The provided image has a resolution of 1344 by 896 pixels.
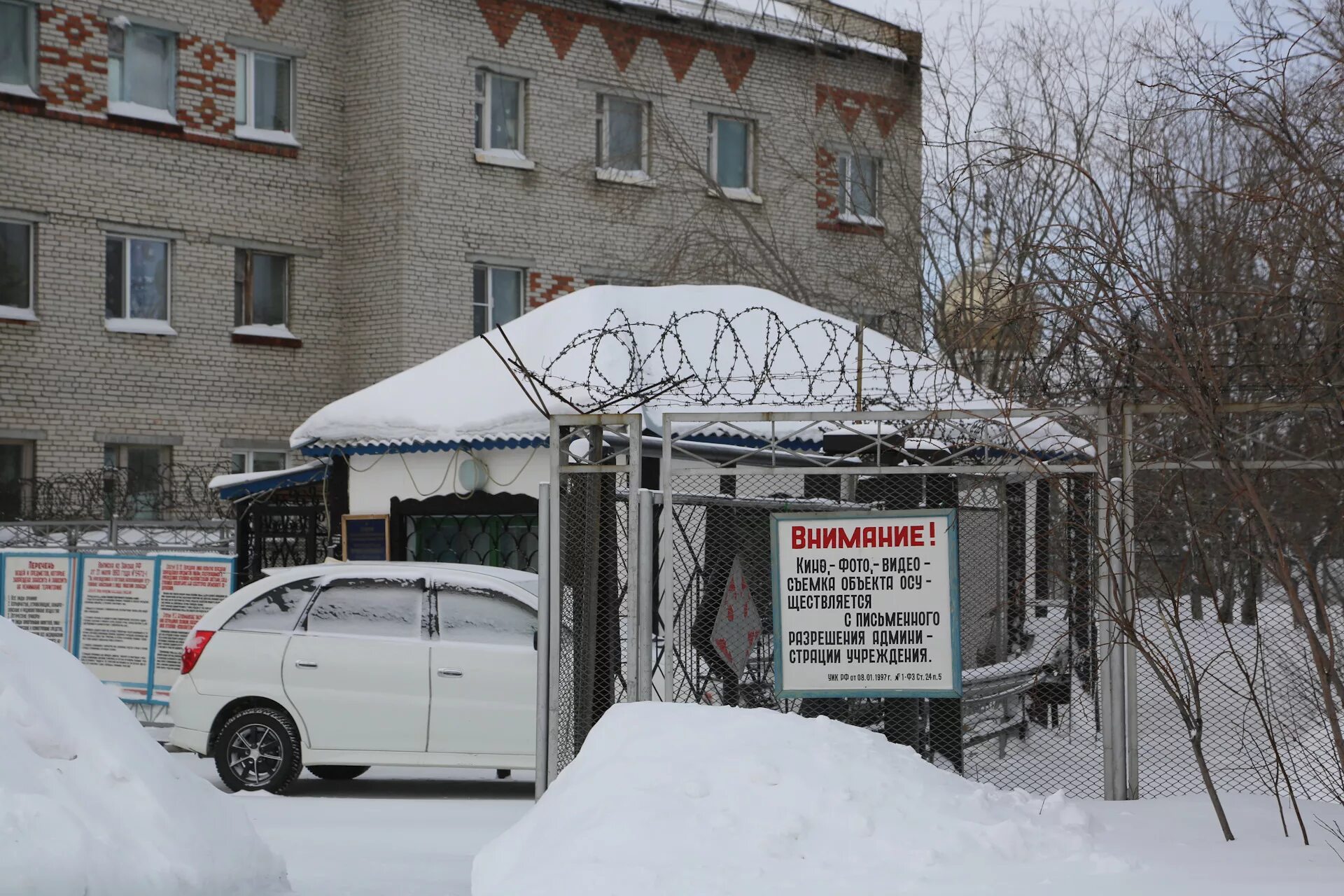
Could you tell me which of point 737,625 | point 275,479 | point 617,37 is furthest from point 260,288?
point 737,625

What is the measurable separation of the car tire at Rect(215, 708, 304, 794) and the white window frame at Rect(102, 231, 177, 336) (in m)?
14.3

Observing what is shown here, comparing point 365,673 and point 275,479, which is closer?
point 365,673

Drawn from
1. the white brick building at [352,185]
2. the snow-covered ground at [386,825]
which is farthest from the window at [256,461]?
the snow-covered ground at [386,825]

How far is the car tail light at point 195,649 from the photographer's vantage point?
12.0 meters

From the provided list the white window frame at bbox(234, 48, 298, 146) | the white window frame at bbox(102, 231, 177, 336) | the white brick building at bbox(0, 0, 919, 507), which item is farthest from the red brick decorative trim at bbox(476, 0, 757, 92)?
the white window frame at bbox(102, 231, 177, 336)

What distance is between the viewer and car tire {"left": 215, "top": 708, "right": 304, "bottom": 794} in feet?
38.7

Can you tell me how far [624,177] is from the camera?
28.5 m

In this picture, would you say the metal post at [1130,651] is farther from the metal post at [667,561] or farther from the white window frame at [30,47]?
the white window frame at [30,47]

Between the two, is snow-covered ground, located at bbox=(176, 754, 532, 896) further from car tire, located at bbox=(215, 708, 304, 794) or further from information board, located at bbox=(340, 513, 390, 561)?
information board, located at bbox=(340, 513, 390, 561)

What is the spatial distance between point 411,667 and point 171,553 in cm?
502

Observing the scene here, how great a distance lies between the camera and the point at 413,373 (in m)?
17.6

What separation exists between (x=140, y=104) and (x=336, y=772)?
15.2 metres

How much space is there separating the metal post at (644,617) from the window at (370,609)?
332cm

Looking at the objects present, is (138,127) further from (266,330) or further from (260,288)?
(266,330)
